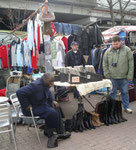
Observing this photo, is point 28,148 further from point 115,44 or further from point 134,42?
point 134,42

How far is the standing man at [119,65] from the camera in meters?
5.03

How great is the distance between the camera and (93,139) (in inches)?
153

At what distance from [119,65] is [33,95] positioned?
2576 millimetres

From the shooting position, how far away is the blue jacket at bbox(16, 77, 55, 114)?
11.4 feet

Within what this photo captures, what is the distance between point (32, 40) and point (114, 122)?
3395mm

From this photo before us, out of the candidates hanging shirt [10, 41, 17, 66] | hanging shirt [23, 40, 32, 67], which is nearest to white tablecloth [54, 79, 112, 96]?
hanging shirt [23, 40, 32, 67]

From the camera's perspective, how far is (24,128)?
15.1 ft

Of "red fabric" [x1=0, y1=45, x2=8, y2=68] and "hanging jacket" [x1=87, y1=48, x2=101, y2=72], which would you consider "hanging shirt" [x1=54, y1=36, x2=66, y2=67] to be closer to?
"hanging jacket" [x1=87, y1=48, x2=101, y2=72]

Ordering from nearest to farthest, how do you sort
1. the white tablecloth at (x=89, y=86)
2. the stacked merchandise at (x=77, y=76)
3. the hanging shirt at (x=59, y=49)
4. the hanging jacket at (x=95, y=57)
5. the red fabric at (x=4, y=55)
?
1. the white tablecloth at (x=89, y=86)
2. the stacked merchandise at (x=77, y=76)
3. the hanging jacket at (x=95, y=57)
4. the hanging shirt at (x=59, y=49)
5. the red fabric at (x=4, y=55)

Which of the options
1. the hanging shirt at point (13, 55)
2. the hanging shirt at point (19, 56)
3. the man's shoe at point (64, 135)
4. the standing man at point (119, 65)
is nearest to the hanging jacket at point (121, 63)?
the standing man at point (119, 65)

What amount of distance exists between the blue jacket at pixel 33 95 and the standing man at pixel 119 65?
2.20m

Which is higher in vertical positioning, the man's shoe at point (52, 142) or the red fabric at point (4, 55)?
the red fabric at point (4, 55)

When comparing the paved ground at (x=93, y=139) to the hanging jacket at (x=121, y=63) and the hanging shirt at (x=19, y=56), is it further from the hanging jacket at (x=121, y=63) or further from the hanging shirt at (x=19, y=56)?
the hanging shirt at (x=19, y=56)

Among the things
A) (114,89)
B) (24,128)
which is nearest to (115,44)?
(114,89)
